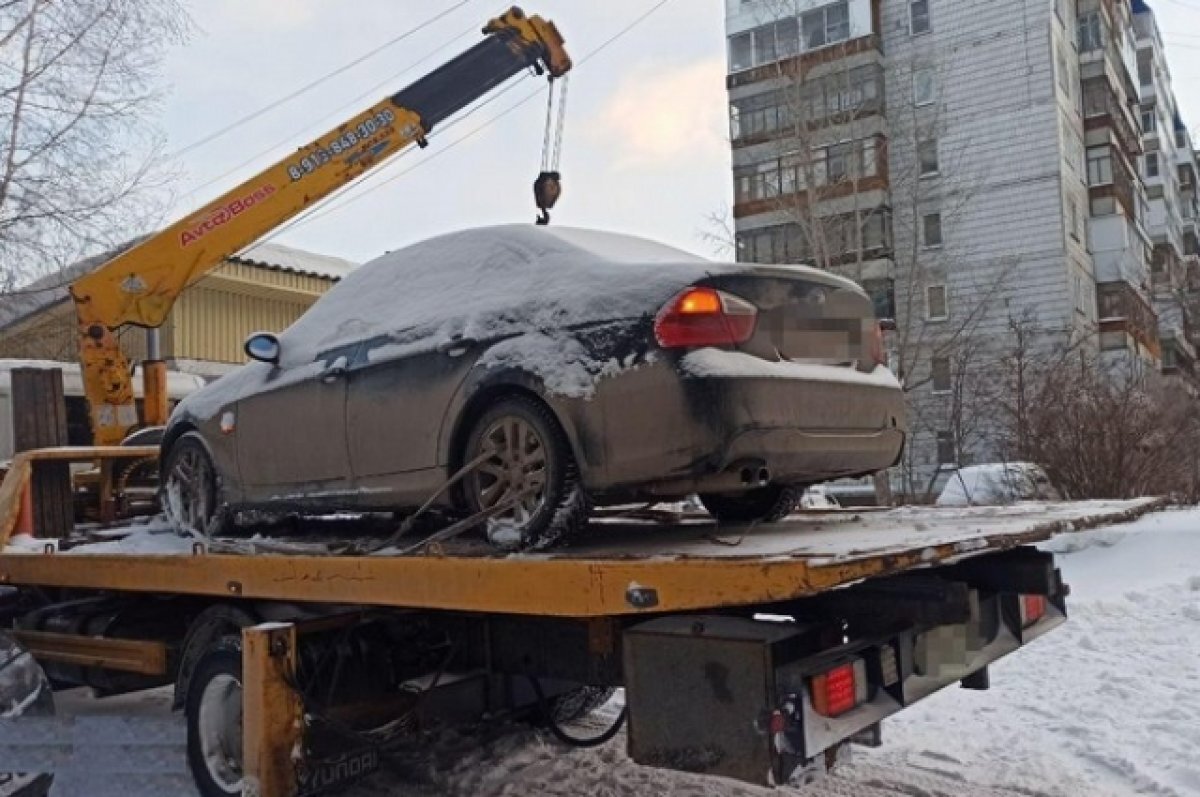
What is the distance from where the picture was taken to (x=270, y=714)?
391 cm

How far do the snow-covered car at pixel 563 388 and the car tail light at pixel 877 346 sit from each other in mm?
16

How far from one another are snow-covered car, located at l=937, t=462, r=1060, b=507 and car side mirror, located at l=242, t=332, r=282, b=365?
8.20 meters

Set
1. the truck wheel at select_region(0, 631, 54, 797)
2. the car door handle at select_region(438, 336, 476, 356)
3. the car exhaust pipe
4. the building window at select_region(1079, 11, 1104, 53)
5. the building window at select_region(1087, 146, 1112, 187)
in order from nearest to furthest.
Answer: the car exhaust pipe → the car door handle at select_region(438, 336, 476, 356) → the truck wheel at select_region(0, 631, 54, 797) → the building window at select_region(1087, 146, 1112, 187) → the building window at select_region(1079, 11, 1104, 53)

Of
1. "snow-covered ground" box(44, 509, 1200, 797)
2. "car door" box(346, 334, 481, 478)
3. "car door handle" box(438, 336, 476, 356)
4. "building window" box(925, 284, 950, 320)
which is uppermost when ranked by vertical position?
"building window" box(925, 284, 950, 320)

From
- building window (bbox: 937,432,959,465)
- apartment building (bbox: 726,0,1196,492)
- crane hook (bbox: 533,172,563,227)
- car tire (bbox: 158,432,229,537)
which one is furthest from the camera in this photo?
apartment building (bbox: 726,0,1196,492)

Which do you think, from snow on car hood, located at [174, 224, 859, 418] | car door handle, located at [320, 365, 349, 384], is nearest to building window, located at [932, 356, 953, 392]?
snow on car hood, located at [174, 224, 859, 418]

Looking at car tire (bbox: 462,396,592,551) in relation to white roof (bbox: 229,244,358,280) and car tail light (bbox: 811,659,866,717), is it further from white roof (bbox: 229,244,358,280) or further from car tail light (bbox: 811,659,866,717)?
white roof (bbox: 229,244,358,280)

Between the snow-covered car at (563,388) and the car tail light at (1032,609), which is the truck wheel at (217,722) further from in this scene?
the car tail light at (1032,609)

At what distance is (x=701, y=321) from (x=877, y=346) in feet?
3.84

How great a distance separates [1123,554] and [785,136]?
45.9 ft

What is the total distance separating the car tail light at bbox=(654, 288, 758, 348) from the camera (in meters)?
3.69

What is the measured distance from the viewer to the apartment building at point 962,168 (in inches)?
868

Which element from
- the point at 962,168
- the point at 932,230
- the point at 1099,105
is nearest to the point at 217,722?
the point at 932,230

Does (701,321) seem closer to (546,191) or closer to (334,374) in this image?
(334,374)
